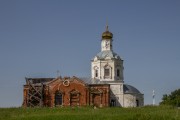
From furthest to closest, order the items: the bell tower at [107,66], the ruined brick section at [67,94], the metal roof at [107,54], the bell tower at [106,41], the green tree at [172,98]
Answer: the green tree at [172,98]
the bell tower at [106,41]
the metal roof at [107,54]
the bell tower at [107,66]
the ruined brick section at [67,94]

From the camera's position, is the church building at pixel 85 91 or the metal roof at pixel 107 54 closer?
the church building at pixel 85 91

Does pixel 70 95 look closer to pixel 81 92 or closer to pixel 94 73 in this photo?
pixel 81 92

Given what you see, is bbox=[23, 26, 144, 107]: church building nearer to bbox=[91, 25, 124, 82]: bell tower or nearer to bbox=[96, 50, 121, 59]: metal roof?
bbox=[91, 25, 124, 82]: bell tower

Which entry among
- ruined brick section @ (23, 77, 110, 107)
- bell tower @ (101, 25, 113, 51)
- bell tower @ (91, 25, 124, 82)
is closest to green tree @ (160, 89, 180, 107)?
bell tower @ (91, 25, 124, 82)

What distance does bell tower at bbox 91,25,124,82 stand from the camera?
165 ft

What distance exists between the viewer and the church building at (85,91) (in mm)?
47750

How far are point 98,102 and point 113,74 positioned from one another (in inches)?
162

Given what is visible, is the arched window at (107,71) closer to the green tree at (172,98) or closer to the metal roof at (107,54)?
the metal roof at (107,54)

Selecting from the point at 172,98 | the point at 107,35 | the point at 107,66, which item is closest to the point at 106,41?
the point at 107,35

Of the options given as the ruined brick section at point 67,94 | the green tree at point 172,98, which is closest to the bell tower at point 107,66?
the ruined brick section at point 67,94

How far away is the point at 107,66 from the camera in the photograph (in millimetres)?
50438

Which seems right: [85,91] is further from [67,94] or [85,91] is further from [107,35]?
[107,35]

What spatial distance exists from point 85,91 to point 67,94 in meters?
1.85

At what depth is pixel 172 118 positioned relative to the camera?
1086 inches
